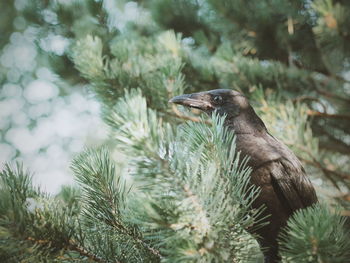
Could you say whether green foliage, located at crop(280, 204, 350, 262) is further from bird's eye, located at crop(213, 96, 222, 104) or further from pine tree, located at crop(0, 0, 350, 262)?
bird's eye, located at crop(213, 96, 222, 104)

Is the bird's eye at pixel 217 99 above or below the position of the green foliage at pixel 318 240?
above

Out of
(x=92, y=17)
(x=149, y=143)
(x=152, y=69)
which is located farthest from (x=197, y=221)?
(x=92, y=17)

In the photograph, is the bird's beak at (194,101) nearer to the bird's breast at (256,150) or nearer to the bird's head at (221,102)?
the bird's head at (221,102)

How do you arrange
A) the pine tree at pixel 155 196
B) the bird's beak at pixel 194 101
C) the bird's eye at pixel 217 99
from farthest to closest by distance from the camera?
the bird's eye at pixel 217 99, the bird's beak at pixel 194 101, the pine tree at pixel 155 196

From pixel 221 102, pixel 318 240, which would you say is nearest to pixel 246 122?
pixel 221 102

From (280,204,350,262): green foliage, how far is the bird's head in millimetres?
770

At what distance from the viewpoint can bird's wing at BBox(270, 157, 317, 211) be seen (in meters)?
1.23

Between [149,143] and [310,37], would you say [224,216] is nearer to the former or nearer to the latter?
[149,143]

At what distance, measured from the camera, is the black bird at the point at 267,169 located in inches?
46.8

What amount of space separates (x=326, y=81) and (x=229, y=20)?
124cm

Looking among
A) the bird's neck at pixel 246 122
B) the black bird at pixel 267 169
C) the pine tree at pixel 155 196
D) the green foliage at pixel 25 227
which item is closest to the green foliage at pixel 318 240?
the pine tree at pixel 155 196

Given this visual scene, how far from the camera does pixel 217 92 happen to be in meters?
1.50

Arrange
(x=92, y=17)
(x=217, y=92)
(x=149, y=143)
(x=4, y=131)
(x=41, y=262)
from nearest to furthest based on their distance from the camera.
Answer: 1. (x=149, y=143)
2. (x=41, y=262)
3. (x=217, y=92)
4. (x=92, y=17)
5. (x=4, y=131)

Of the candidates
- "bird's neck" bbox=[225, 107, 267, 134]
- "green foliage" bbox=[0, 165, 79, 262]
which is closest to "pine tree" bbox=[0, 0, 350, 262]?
"green foliage" bbox=[0, 165, 79, 262]
